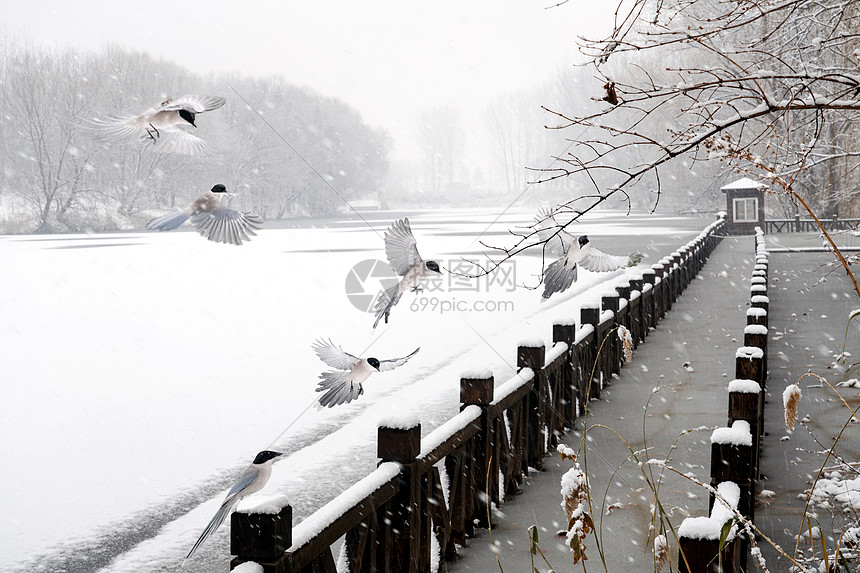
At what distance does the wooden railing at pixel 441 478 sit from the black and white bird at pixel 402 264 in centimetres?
92

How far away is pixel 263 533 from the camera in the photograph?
2562 millimetres

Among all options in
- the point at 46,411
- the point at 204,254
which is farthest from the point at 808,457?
the point at 204,254

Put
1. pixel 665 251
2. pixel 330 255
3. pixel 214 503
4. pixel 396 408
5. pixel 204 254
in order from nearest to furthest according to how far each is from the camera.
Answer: pixel 214 503 → pixel 396 408 → pixel 665 251 → pixel 330 255 → pixel 204 254

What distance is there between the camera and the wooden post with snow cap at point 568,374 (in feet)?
23.6

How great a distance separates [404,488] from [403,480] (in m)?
0.05

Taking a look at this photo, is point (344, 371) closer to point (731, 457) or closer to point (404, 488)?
point (404, 488)

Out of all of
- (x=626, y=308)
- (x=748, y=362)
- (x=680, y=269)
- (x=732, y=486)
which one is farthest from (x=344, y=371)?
(x=680, y=269)

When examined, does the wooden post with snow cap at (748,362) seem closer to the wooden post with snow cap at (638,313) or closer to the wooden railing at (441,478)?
the wooden railing at (441,478)

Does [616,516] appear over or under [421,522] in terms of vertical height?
under

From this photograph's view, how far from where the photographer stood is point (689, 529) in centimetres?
267

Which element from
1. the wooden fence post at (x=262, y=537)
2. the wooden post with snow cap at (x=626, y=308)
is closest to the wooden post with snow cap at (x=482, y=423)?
the wooden fence post at (x=262, y=537)

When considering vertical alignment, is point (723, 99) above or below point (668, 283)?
above

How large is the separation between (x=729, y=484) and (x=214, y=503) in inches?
160

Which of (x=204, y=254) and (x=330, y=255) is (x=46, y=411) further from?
(x=204, y=254)
